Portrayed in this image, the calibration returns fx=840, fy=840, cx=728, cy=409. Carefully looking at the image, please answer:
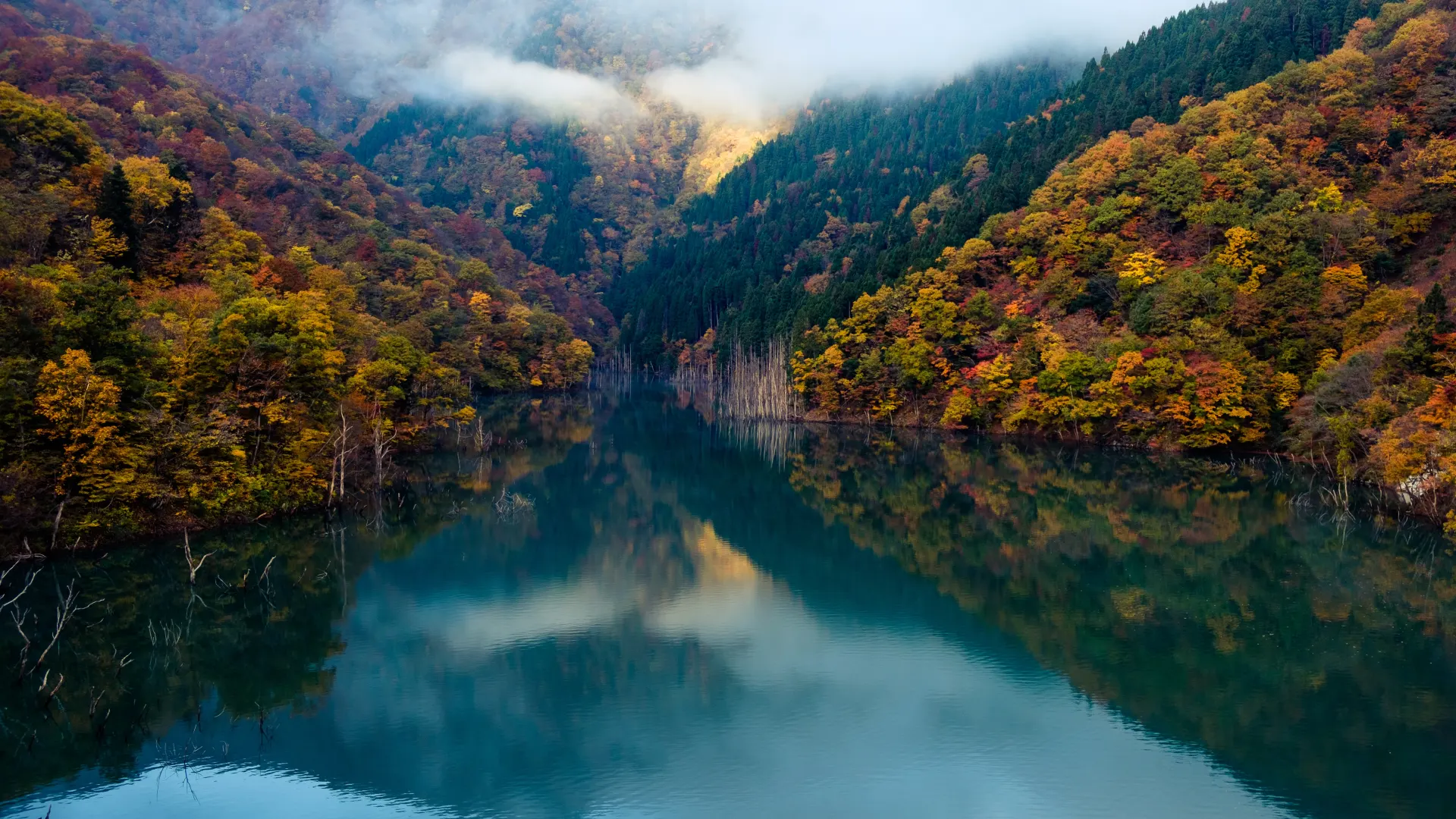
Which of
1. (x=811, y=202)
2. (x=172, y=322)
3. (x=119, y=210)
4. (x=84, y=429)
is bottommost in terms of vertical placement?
(x=84, y=429)

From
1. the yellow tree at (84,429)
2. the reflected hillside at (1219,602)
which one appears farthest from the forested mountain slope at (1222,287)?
the yellow tree at (84,429)

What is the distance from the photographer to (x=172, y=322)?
85.7ft

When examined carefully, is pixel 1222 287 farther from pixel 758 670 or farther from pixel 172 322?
pixel 172 322

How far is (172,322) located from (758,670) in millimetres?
21542

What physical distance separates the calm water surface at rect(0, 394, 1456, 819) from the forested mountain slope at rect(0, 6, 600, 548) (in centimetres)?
226

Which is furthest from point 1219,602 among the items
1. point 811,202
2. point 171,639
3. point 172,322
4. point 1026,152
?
point 811,202

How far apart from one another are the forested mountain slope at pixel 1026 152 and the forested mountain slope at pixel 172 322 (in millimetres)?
36159

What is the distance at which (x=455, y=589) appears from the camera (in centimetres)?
2217

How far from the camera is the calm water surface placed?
40.8 feet

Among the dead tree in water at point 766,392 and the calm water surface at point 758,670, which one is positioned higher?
the dead tree in water at point 766,392

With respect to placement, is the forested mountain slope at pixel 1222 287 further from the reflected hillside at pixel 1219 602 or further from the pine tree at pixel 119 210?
the pine tree at pixel 119 210

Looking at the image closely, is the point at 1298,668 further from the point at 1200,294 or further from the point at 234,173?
the point at 234,173

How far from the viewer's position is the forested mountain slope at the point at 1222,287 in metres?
38.1

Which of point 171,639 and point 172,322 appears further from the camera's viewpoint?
point 172,322
